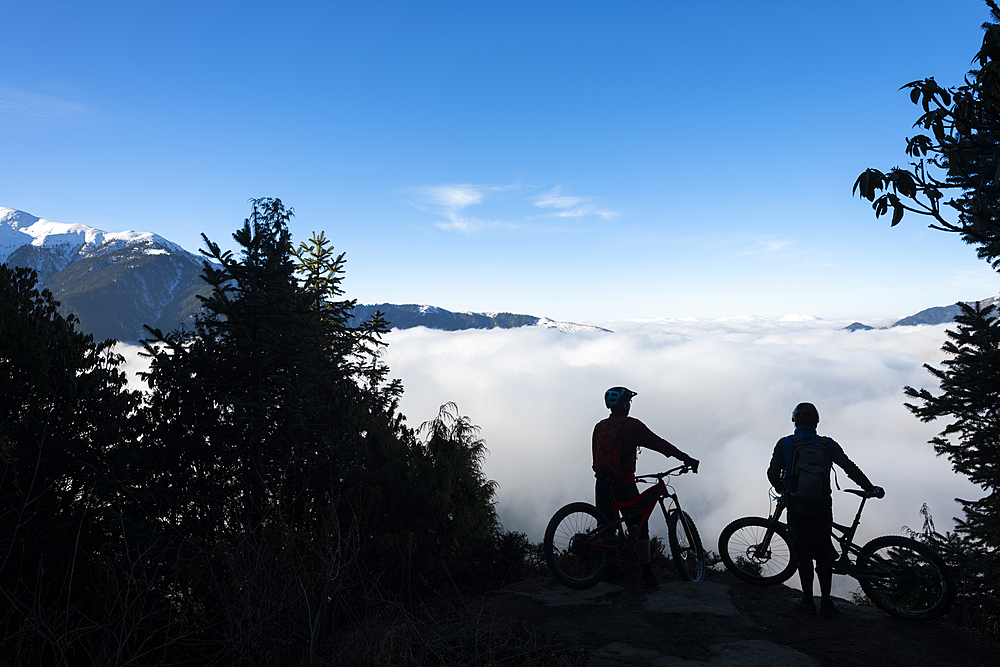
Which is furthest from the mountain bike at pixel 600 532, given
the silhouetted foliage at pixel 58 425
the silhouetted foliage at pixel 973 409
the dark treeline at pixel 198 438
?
the silhouetted foliage at pixel 973 409

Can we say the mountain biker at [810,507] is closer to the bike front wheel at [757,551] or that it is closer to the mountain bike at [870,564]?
the mountain bike at [870,564]

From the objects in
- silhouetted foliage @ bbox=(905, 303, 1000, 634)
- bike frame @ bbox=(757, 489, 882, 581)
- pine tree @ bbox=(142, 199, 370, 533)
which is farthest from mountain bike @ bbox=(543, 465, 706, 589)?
silhouetted foliage @ bbox=(905, 303, 1000, 634)

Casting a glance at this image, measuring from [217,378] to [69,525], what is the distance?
3.03 m

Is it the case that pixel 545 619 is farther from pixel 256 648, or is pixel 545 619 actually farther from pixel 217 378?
pixel 217 378

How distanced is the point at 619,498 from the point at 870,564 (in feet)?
8.84

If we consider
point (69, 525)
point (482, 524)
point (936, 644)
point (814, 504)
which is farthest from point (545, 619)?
point (482, 524)

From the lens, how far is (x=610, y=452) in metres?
6.08

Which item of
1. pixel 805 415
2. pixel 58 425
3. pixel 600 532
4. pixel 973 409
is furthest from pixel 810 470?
pixel 58 425

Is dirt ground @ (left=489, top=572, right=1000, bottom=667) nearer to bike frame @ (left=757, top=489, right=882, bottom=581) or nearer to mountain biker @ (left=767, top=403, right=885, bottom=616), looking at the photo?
mountain biker @ (left=767, top=403, right=885, bottom=616)

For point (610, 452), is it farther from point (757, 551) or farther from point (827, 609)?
point (827, 609)

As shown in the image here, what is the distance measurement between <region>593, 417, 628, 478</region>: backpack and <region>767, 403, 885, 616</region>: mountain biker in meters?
1.63

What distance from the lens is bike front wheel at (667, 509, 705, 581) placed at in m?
6.25

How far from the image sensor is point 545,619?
511 centimetres

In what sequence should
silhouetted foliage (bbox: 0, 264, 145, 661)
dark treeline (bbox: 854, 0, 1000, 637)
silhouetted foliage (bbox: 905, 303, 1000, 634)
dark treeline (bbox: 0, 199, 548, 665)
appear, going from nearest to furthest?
dark treeline (bbox: 854, 0, 1000, 637)
dark treeline (bbox: 0, 199, 548, 665)
silhouetted foliage (bbox: 0, 264, 145, 661)
silhouetted foliage (bbox: 905, 303, 1000, 634)
